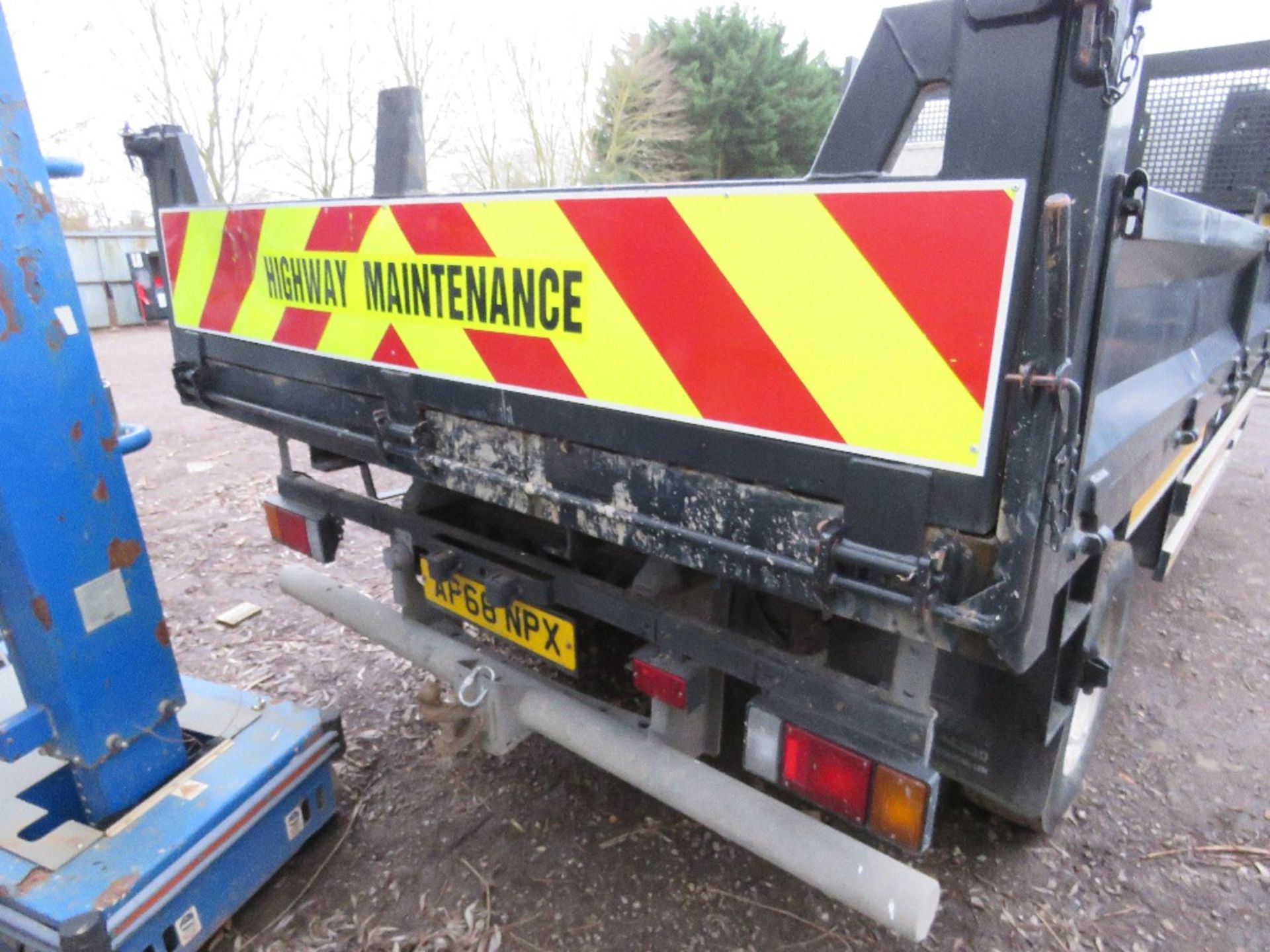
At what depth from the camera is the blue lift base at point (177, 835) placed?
173 centimetres

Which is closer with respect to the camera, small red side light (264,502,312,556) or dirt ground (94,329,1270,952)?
dirt ground (94,329,1270,952)

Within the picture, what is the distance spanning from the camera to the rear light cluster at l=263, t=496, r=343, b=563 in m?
2.57

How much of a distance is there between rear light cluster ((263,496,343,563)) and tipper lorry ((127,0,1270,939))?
0.01 metres

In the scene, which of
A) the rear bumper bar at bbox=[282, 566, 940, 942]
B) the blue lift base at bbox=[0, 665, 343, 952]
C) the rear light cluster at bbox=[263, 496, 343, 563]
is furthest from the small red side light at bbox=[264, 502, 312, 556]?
the blue lift base at bbox=[0, 665, 343, 952]

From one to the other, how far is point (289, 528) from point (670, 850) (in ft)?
5.29

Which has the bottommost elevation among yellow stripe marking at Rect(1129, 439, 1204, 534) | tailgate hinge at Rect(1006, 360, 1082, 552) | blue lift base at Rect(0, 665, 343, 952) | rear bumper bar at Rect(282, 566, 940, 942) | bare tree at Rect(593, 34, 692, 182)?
blue lift base at Rect(0, 665, 343, 952)

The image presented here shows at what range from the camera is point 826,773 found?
1.52 meters

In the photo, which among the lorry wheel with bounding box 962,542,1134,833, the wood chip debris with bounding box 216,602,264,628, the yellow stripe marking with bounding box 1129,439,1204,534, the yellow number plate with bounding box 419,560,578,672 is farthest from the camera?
the wood chip debris with bounding box 216,602,264,628

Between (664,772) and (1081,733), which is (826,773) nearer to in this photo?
(664,772)

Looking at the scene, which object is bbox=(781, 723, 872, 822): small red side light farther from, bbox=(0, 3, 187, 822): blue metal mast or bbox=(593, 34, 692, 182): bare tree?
bbox=(593, 34, 692, 182): bare tree

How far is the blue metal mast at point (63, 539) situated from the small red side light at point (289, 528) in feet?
1.95

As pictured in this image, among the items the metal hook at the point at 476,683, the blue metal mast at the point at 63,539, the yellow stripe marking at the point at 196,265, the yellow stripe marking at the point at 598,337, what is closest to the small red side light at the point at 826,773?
the yellow stripe marking at the point at 598,337

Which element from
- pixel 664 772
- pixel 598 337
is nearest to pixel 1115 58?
pixel 598 337

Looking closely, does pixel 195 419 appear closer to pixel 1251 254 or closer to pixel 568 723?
pixel 568 723
